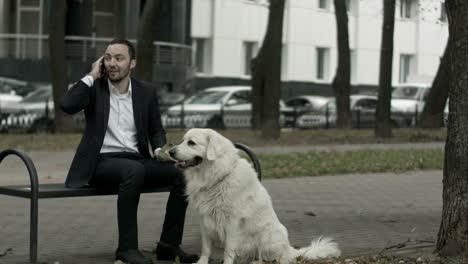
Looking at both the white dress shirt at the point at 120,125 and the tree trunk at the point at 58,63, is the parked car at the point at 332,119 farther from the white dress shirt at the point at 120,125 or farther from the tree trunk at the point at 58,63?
the white dress shirt at the point at 120,125

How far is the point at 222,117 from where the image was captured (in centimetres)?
3291

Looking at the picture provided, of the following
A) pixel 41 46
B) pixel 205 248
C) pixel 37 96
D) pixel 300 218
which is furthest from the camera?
pixel 41 46

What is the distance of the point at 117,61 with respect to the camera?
8195 millimetres

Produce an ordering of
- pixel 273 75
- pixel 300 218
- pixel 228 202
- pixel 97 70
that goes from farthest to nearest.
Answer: pixel 273 75 < pixel 300 218 < pixel 97 70 < pixel 228 202

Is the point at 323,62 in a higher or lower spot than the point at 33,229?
higher

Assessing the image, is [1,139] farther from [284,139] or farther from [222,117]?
[222,117]

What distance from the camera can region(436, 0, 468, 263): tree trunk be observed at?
7363 mm

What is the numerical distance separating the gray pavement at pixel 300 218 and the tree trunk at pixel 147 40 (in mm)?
→ 8803

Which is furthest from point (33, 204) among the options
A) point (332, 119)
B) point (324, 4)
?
point (324, 4)

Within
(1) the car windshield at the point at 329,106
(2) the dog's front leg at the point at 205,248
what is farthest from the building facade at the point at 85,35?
(2) the dog's front leg at the point at 205,248

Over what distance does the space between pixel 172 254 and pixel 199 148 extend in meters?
1.19

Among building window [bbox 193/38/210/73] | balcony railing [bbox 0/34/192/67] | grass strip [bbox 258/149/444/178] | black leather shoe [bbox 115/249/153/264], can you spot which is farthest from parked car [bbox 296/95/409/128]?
black leather shoe [bbox 115/249/153/264]

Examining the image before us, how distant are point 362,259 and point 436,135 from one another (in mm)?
21608

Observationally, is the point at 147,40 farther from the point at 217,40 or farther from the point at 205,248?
the point at 217,40
